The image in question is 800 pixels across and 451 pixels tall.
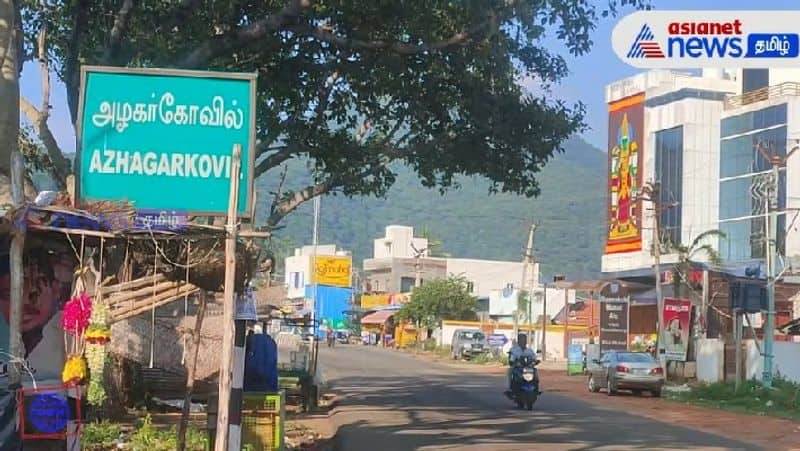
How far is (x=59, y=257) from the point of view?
10.6 m

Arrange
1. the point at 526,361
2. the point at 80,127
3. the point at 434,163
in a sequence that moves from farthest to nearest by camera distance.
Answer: the point at 526,361 → the point at 434,163 → the point at 80,127

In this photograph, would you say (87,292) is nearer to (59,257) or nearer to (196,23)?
(59,257)

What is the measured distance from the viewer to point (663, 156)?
72125 mm

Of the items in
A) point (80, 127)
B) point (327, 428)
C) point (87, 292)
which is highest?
point (80, 127)

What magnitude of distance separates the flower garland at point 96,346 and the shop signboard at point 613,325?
35.6 m

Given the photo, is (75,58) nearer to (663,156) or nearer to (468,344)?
(468,344)

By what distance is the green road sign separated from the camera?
984 centimetres

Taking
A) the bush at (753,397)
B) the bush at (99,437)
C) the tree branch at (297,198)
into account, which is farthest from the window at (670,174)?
the bush at (99,437)

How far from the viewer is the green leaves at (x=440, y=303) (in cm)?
8094

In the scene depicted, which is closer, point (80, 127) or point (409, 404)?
point (80, 127)

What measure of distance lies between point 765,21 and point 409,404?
18.6 meters

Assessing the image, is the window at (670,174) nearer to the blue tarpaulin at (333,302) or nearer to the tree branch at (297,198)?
the blue tarpaulin at (333,302)

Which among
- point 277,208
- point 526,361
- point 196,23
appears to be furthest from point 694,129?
point 196,23

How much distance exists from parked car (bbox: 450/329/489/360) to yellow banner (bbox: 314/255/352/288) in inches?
1957
